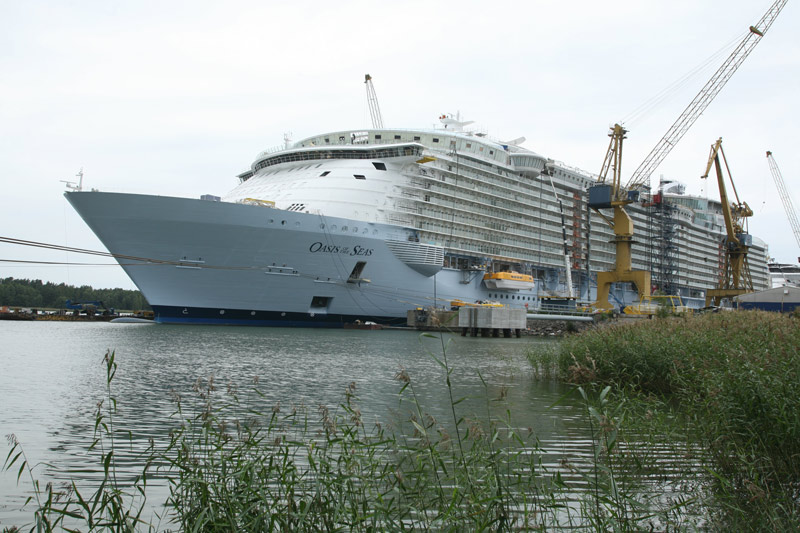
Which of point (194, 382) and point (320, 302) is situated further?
point (320, 302)

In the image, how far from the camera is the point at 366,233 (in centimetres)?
4028

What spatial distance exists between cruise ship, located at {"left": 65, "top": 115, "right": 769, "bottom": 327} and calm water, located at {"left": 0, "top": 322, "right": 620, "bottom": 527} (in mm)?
7778

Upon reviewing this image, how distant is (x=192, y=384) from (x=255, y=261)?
2322cm

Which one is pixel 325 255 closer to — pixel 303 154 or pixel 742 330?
pixel 303 154

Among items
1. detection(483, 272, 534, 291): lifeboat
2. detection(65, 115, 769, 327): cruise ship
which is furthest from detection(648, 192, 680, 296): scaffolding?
detection(483, 272, 534, 291): lifeboat

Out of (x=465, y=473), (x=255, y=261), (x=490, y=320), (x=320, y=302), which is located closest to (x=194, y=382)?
(x=465, y=473)

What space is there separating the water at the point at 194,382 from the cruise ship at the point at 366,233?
7.99m

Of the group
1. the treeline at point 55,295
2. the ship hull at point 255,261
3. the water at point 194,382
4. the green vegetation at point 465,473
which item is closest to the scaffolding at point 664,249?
the ship hull at point 255,261

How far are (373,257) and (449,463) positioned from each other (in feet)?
112

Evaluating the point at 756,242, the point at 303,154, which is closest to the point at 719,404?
the point at 303,154

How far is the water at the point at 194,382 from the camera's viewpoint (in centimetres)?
799

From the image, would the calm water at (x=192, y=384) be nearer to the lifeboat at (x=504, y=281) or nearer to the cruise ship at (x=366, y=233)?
the cruise ship at (x=366, y=233)

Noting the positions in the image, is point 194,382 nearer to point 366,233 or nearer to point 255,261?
point 255,261

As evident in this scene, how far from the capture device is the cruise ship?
34094mm
